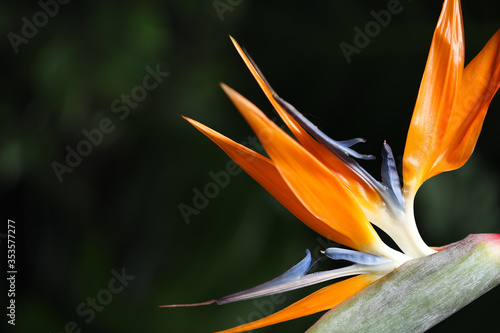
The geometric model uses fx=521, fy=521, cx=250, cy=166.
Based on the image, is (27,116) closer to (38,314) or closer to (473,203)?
(38,314)

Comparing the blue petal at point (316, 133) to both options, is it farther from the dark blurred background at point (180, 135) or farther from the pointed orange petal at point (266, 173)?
the dark blurred background at point (180, 135)

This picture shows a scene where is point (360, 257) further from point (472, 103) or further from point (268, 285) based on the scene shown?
point (472, 103)

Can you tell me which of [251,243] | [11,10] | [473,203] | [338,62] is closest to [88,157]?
[11,10]

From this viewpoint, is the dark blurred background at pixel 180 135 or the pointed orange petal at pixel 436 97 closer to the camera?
the pointed orange petal at pixel 436 97

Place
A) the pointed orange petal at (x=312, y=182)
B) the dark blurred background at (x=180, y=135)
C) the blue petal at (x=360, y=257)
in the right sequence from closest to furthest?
the pointed orange petal at (x=312, y=182)
the blue petal at (x=360, y=257)
the dark blurred background at (x=180, y=135)

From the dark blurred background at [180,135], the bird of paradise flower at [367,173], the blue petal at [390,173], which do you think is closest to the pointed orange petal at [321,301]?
the bird of paradise flower at [367,173]

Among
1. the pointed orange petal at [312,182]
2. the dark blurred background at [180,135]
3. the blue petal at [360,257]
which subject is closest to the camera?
the pointed orange petal at [312,182]

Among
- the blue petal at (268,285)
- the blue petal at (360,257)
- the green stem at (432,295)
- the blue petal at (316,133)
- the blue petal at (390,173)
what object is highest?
the blue petal at (316,133)

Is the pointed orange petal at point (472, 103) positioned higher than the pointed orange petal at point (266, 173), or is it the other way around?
the pointed orange petal at point (266, 173)
